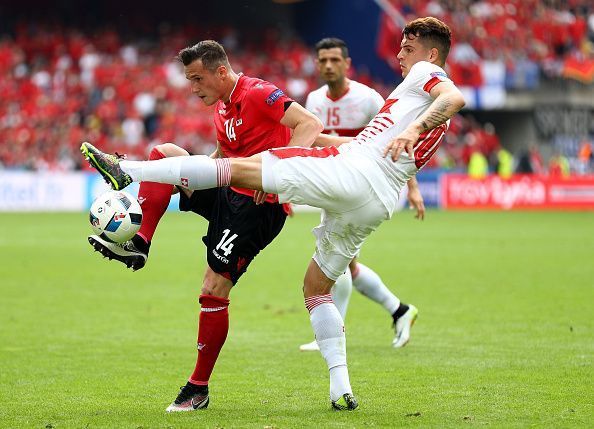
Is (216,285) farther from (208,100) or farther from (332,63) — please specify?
(332,63)

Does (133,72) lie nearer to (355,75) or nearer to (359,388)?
(355,75)

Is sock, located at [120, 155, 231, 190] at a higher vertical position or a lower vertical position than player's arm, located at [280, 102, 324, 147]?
lower

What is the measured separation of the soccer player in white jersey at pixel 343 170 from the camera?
6.03m

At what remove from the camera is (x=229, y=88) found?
22.8ft

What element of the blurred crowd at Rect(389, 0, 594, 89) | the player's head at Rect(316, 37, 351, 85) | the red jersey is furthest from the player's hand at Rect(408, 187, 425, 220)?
the blurred crowd at Rect(389, 0, 594, 89)

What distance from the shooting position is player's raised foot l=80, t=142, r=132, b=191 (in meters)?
5.92

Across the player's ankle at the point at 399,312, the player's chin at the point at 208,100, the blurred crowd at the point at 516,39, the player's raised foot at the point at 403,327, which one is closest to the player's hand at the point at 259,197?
the player's chin at the point at 208,100

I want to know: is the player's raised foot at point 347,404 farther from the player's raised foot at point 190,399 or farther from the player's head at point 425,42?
the player's head at point 425,42

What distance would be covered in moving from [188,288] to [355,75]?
26.0 m

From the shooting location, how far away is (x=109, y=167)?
593 cm

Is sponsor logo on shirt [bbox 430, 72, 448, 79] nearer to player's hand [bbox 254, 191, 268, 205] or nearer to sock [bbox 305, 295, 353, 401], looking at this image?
player's hand [bbox 254, 191, 268, 205]

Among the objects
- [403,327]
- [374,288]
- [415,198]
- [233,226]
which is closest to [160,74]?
[374,288]

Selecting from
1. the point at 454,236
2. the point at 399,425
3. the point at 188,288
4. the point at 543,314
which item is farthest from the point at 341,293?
the point at 454,236

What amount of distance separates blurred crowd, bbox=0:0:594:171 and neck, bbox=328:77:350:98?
895 inches
